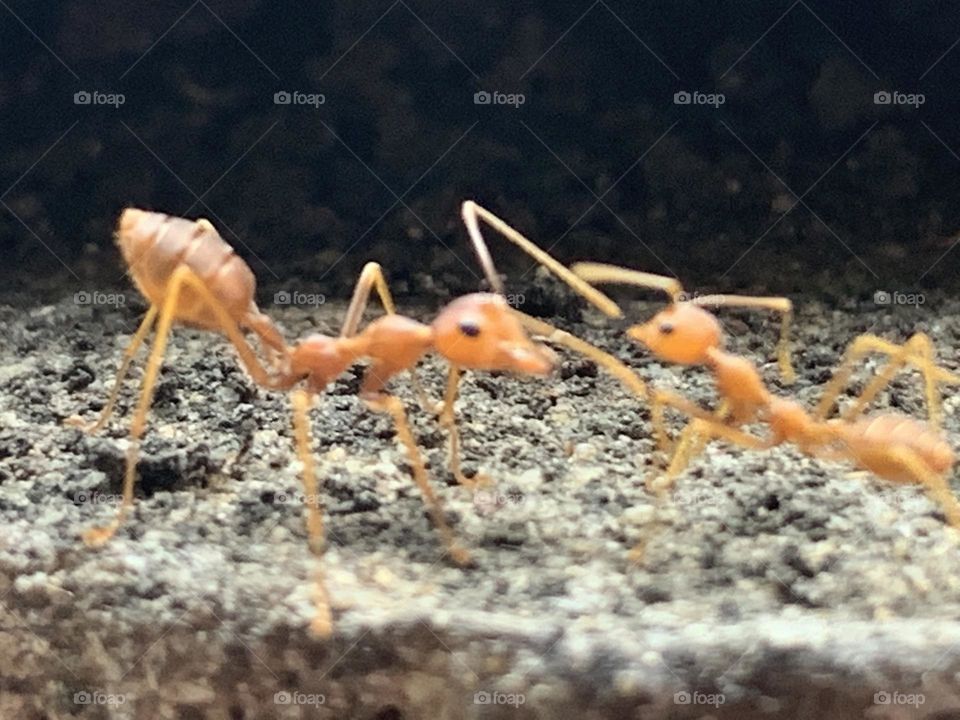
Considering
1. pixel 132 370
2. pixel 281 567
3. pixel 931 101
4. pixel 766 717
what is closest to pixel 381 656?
pixel 281 567

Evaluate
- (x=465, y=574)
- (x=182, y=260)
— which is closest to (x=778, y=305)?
(x=465, y=574)

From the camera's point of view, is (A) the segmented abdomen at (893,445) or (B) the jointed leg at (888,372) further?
(B) the jointed leg at (888,372)

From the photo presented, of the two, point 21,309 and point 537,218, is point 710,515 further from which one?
point 21,309
